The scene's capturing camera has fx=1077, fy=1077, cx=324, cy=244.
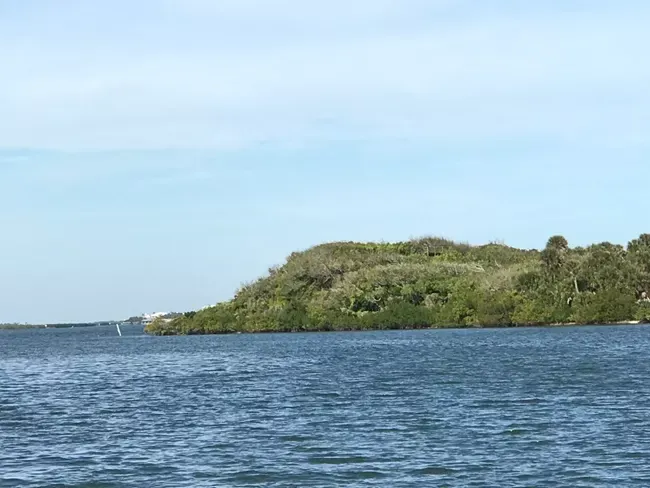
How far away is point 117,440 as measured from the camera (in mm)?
38281

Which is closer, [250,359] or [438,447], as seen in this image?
[438,447]

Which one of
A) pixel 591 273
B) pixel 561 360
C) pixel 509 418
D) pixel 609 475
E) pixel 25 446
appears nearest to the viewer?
pixel 609 475

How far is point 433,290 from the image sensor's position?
523 feet

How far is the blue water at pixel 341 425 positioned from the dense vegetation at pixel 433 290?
63.9 metres

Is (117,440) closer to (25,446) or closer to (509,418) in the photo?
(25,446)

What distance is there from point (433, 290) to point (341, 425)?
120186 mm

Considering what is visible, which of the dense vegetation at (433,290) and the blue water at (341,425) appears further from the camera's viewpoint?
the dense vegetation at (433,290)

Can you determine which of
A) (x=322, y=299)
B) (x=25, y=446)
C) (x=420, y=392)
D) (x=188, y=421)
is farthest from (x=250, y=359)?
(x=322, y=299)

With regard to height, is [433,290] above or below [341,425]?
above

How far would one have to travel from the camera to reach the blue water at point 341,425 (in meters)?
30.3

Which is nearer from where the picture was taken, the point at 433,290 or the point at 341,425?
the point at 341,425

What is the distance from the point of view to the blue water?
30.3 m

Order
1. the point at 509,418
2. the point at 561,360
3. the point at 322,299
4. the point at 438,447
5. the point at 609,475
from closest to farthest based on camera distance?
the point at 609,475, the point at 438,447, the point at 509,418, the point at 561,360, the point at 322,299

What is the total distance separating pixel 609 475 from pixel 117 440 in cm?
1771
